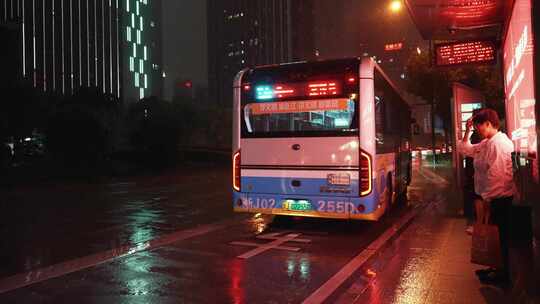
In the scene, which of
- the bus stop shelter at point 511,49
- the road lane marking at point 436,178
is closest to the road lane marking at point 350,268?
the bus stop shelter at point 511,49

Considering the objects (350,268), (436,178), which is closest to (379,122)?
(350,268)

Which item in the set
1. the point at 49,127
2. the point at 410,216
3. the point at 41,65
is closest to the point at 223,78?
the point at 41,65

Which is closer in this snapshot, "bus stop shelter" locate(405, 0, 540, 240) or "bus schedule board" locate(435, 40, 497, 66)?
"bus stop shelter" locate(405, 0, 540, 240)

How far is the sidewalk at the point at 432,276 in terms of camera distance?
532 cm

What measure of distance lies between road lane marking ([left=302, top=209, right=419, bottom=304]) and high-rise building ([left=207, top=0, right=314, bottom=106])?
399 ft

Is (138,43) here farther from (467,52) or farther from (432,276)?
(432,276)

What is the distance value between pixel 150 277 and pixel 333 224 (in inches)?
203

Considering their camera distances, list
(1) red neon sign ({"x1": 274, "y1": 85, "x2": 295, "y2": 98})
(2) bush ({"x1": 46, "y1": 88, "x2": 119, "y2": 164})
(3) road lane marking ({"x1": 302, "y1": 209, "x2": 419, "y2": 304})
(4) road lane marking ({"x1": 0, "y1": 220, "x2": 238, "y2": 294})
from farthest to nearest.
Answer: (2) bush ({"x1": 46, "y1": 88, "x2": 119, "y2": 164}) < (1) red neon sign ({"x1": 274, "y1": 85, "x2": 295, "y2": 98}) < (4) road lane marking ({"x1": 0, "y1": 220, "x2": 238, "y2": 294}) < (3) road lane marking ({"x1": 302, "y1": 209, "x2": 419, "y2": 304})

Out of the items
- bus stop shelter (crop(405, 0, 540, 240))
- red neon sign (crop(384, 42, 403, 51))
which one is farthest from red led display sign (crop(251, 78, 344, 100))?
red neon sign (crop(384, 42, 403, 51))

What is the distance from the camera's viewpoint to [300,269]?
659 centimetres

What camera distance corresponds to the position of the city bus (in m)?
8.27

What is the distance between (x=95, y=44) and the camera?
126312 millimetres

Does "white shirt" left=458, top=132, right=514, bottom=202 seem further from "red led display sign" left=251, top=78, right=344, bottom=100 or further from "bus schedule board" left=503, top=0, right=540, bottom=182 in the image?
"red led display sign" left=251, top=78, right=344, bottom=100

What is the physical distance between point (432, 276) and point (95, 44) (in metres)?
133
